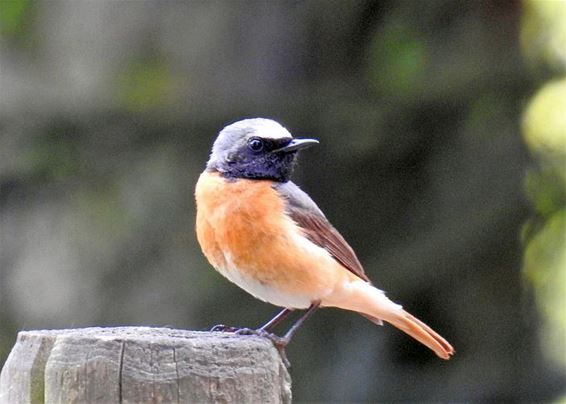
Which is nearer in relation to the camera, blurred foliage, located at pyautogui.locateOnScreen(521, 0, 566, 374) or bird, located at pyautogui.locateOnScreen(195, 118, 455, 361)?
bird, located at pyautogui.locateOnScreen(195, 118, 455, 361)

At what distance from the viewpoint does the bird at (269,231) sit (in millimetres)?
5250

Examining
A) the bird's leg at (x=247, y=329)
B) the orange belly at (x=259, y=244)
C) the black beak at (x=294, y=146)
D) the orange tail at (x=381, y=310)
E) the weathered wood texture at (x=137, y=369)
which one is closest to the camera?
the weathered wood texture at (x=137, y=369)

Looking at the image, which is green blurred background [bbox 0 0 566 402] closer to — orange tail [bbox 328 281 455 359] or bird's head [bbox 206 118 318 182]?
orange tail [bbox 328 281 455 359]

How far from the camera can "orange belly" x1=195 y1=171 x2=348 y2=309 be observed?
5223 mm

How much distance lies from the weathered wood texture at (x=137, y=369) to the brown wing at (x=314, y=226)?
7.20ft

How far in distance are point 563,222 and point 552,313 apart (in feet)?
2.51

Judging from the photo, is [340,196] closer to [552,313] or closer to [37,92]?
[552,313]

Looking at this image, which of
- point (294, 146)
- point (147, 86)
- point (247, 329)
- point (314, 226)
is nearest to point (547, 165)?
point (147, 86)

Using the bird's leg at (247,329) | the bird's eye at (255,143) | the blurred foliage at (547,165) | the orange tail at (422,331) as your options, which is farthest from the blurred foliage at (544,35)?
the bird's leg at (247,329)

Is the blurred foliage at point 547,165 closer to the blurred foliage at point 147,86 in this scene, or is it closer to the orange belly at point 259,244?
the blurred foliage at point 147,86

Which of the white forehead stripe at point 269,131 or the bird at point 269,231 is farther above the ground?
the white forehead stripe at point 269,131

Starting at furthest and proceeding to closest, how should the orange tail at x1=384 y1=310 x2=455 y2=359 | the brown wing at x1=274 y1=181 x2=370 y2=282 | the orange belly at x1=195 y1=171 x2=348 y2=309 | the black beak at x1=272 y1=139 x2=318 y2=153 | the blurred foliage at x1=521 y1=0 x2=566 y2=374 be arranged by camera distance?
1. the blurred foliage at x1=521 y1=0 x2=566 y2=374
2. the orange tail at x1=384 y1=310 x2=455 y2=359
3. the brown wing at x1=274 y1=181 x2=370 y2=282
4. the black beak at x1=272 y1=139 x2=318 y2=153
5. the orange belly at x1=195 y1=171 x2=348 y2=309

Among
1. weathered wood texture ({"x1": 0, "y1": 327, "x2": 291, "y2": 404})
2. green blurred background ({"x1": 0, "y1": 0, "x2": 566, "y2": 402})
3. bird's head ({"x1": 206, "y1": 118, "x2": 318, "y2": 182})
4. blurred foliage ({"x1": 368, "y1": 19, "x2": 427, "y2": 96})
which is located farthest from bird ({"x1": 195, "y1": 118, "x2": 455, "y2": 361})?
blurred foliage ({"x1": 368, "y1": 19, "x2": 427, "y2": 96})

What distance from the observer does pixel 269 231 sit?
5324mm
